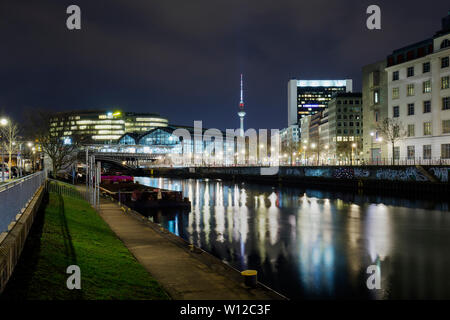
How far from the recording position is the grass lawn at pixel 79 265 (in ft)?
28.9

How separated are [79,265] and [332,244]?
17.9m

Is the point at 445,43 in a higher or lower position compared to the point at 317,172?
higher

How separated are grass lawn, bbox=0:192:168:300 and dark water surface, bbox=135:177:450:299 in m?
6.87

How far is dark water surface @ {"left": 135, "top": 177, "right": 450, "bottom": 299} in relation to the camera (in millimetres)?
16562

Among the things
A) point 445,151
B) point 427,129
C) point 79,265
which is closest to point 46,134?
point 79,265

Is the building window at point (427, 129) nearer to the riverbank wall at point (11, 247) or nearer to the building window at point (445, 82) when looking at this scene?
the building window at point (445, 82)

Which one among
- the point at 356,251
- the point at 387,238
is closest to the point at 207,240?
the point at 356,251

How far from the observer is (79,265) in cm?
1143

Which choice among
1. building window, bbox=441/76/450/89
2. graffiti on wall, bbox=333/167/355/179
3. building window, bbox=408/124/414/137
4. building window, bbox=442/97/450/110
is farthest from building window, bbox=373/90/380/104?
graffiti on wall, bbox=333/167/355/179

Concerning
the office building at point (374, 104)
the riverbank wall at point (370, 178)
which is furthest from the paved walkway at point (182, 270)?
the office building at point (374, 104)

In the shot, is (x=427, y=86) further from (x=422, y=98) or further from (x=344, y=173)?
(x=344, y=173)

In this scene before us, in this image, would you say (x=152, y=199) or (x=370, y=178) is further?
(x=370, y=178)

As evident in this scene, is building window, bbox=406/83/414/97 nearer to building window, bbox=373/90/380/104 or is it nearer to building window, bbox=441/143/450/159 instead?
building window, bbox=441/143/450/159
